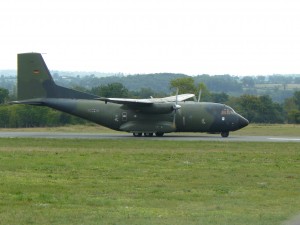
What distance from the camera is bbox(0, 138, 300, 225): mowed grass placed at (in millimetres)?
17250

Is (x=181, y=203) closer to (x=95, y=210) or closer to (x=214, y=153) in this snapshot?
(x=95, y=210)

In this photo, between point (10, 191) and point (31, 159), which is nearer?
point (10, 191)

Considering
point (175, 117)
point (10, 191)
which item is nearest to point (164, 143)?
point (175, 117)

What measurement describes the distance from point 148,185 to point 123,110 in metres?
26.6

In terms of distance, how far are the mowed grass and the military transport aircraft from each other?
9540 millimetres

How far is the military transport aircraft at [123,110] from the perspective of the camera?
4919 centimetres

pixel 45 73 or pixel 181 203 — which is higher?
pixel 45 73

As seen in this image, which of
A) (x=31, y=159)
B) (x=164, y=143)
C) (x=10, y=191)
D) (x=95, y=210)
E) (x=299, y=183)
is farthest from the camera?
(x=164, y=143)

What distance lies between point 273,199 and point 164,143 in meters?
22.7

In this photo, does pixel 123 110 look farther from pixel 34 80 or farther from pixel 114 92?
pixel 114 92

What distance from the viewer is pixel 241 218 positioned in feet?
55.1

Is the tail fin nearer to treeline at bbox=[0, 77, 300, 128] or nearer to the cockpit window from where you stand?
the cockpit window

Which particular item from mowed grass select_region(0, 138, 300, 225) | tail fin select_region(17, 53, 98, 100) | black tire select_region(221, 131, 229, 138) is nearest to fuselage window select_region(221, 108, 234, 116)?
black tire select_region(221, 131, 229, 138)

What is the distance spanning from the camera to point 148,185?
2333cm
